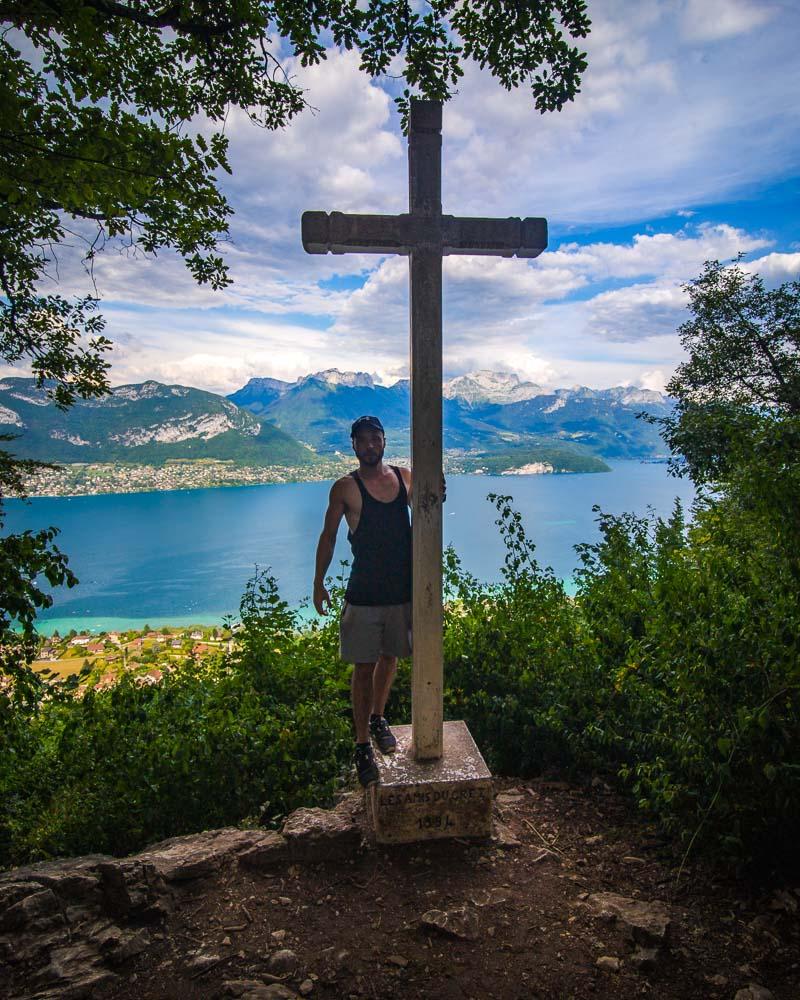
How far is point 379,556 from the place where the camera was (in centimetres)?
374

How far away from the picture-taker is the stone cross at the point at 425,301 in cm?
350

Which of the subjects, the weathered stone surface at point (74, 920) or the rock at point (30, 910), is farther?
the rock at point (30, 910)

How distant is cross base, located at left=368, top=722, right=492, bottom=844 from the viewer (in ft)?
10.9

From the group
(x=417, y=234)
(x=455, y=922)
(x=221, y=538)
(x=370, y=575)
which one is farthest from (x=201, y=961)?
(x=221, y=538)

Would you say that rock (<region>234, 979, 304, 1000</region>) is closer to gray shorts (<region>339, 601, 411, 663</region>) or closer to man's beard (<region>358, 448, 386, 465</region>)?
gray shorts (<region>339, 601, 411, 663</region>)

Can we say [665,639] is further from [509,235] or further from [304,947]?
[509,235]

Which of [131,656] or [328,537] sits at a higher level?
[328,537]

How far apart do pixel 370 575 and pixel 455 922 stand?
185 centimetres

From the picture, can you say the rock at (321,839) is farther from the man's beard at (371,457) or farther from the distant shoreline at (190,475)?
the distant shoreline at (190,475)

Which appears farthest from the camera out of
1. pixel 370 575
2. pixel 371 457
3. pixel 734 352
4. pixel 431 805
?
pixel 734 352

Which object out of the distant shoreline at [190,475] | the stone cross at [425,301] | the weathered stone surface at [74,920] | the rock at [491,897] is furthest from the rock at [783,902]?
the distant shoreline at [190,475]

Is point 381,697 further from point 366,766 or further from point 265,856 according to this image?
point 265,856

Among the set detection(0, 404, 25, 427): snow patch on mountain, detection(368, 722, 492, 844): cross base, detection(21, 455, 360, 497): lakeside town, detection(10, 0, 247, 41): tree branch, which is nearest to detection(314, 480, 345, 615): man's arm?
detection(368, 722, 492, 844): cross base

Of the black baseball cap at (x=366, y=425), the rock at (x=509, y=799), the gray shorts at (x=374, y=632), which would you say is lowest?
the rock at (x=509, y=799)
